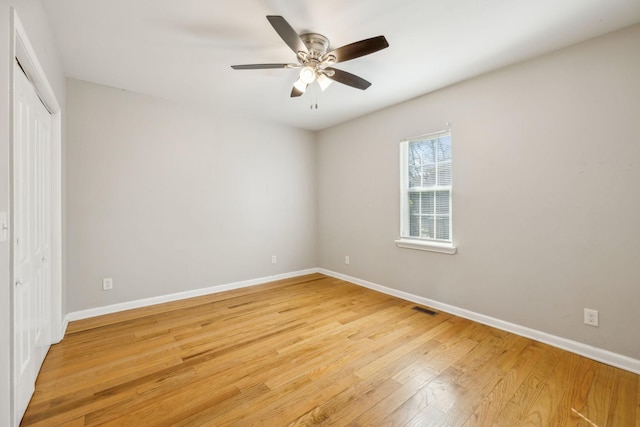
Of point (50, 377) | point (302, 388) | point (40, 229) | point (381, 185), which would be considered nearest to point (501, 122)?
point (381, 185)

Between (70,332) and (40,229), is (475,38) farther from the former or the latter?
(70,332)

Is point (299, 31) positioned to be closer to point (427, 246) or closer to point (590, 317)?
point (427, 246)

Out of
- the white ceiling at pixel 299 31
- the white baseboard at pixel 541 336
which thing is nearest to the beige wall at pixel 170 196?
the white ceiling at pixel 299 31

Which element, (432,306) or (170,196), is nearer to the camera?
(432,306)

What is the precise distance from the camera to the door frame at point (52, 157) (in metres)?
1.31

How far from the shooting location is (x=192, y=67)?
2654 mm

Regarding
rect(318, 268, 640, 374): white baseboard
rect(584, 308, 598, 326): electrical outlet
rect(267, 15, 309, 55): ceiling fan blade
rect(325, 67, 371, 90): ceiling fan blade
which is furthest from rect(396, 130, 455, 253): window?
rect(267, 15, 309, 55): ceiling fan blade

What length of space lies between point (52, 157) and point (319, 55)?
2465mm

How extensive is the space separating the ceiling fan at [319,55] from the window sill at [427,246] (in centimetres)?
197

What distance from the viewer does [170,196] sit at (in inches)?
137

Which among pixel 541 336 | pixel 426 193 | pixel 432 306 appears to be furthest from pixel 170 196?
pixel 541 336

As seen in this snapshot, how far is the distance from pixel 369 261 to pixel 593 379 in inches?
98.4
